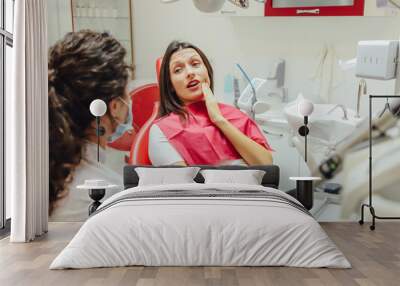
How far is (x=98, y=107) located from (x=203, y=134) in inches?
52.9

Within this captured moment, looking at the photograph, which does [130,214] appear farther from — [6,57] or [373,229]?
[373,229]

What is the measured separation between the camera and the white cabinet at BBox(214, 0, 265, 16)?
7.29m

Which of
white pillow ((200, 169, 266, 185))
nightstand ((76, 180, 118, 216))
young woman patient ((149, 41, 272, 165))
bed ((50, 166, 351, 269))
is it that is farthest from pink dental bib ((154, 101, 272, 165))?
bed ((50, 166, 351, 269))

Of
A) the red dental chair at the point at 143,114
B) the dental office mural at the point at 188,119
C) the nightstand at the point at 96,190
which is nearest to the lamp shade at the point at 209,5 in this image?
the dental office mural at the point at 188,119

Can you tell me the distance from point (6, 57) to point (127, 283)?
358 cm

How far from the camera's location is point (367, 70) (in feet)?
23.7

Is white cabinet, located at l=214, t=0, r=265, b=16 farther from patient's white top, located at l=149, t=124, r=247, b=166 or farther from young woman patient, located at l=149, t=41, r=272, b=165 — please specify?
patient's white top, located at l=149, t=124, r=247, b=166

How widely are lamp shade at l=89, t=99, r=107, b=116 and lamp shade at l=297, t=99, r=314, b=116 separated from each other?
7.94 ft

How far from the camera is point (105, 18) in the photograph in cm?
734

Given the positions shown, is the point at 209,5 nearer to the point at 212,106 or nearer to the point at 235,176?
the point at 212,106

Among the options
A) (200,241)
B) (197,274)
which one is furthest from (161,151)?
(197,274)

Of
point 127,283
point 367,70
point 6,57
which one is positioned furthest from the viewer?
point 367,70

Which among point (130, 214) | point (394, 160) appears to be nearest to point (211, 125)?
point (394, 160)

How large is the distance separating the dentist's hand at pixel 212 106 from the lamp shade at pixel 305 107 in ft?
3.17
